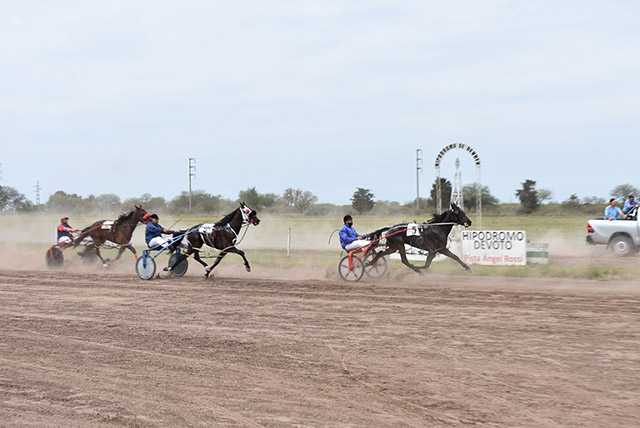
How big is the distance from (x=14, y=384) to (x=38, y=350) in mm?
1561

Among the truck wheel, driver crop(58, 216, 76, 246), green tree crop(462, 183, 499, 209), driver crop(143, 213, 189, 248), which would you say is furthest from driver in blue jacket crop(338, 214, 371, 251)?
green tree crop(462, 183, 499, 209)

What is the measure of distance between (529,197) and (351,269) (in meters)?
27.8

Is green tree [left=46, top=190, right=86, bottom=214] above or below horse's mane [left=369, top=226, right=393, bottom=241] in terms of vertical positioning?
above

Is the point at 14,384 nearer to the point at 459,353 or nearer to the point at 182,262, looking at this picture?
the point at 459,353

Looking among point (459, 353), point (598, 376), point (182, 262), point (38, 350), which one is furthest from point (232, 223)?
point (598, 376)

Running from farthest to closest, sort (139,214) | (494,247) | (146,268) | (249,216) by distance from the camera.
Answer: (139,214) < (494,247) < (249,216) < (146,268)

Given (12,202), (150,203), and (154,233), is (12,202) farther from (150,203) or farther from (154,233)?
(154,233)

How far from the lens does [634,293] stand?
11617 millimetres

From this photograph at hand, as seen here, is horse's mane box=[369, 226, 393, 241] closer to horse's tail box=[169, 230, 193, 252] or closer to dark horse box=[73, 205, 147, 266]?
horse's tail box=[169, 230, 193, 252]

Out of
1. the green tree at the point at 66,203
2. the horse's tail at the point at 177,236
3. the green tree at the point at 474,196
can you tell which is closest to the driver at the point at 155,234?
the horse's tail at the point at 177,236

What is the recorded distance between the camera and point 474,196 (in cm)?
3859

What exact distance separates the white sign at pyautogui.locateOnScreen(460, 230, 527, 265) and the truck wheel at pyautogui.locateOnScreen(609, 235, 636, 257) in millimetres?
3820

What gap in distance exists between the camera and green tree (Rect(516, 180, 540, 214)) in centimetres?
3906

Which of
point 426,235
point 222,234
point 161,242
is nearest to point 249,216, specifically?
point 222,234
